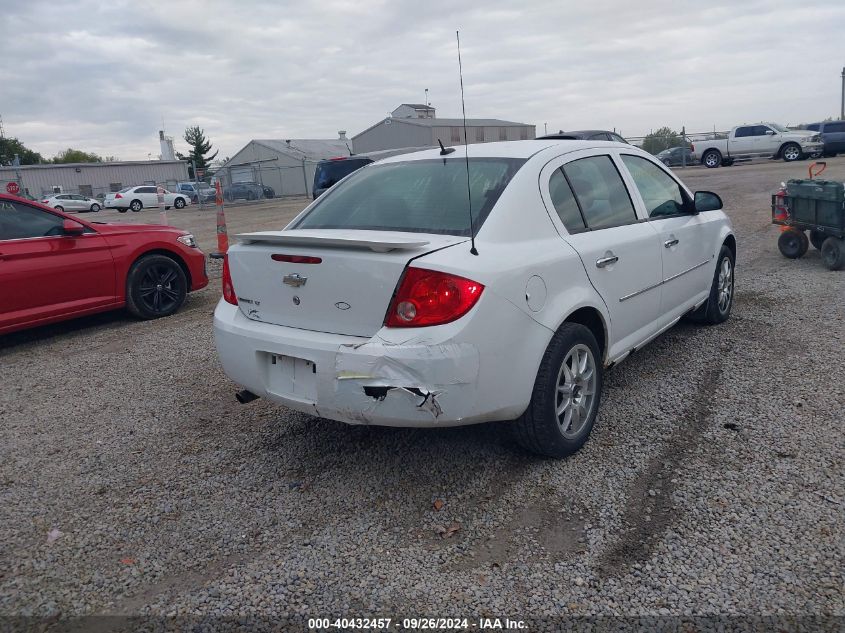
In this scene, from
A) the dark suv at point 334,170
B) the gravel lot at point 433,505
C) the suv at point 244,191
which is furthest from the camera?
the suv at point 244,191

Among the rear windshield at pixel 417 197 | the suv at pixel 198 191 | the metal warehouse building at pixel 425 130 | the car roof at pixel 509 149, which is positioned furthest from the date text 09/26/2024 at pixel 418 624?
the metal warehouse building at pixel 425 130

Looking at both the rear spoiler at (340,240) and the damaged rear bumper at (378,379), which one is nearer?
the damaged rear bumper at (378,379)

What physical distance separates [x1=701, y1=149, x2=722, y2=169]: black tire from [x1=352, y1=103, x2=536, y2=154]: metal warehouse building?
59.8ft

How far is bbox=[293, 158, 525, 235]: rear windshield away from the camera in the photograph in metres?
3.42

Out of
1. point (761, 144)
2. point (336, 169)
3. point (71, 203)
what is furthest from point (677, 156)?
point (71, 203)

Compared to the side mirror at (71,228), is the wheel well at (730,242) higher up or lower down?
lower down

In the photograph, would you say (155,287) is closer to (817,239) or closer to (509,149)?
(509,149)

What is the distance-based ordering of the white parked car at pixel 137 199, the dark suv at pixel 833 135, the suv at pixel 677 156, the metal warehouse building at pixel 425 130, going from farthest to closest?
the metal warehouse building at pixel 425 130
the white parked car at pixel 137 199
the suv at pixel 677 156
the dark suv at pixel 833 135

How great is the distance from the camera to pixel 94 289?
6.70m

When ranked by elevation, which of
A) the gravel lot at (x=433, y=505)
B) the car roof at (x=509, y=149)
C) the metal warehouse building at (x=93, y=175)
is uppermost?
the metal warehouse building at (x=93, y=175)

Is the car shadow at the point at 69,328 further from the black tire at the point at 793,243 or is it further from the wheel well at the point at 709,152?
the wheel well at the point at 709,152

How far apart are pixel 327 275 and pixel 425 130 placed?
1920 inches

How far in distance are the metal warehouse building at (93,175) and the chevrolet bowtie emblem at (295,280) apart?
162 feet

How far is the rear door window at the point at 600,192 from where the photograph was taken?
3.88 meters
